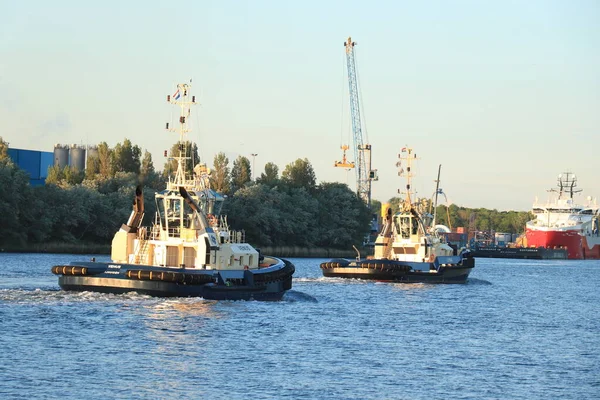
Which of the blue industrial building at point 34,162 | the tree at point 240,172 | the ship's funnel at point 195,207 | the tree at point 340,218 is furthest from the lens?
the blue industrial building at point 34,162

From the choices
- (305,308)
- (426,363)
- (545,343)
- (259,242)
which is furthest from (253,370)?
(259,242)

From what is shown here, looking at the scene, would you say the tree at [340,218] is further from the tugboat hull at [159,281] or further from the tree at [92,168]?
the tugboat hull at [159,281]

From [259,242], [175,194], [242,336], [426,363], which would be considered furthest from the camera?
[259,242]

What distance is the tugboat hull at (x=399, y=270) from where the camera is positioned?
8331 cm

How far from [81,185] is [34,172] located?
151 ft

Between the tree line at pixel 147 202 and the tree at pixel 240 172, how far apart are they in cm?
14

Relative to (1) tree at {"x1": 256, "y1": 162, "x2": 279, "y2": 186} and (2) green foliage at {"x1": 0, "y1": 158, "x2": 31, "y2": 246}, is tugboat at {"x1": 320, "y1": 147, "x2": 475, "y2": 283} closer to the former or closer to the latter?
(2) green foliage at {"x1": 0, "y1": 158, "x2": 31, "y2": 246}

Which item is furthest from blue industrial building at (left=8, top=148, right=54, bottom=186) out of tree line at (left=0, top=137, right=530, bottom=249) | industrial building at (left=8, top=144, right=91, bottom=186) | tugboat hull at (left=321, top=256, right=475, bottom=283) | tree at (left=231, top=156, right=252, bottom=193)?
tugboat hull at (left=321, top=256, right=475, bottom=283)

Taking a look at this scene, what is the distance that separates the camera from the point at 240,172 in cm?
15950

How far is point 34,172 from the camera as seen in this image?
17662 cm

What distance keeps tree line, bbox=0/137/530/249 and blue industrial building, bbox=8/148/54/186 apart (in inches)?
1009

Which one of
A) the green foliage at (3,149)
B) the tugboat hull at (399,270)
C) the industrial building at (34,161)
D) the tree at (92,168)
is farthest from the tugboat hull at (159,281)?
the industrial building at (34,161)

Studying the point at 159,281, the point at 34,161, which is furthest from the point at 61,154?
the point at 159,281

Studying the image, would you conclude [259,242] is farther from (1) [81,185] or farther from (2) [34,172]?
(2) [34,172]
